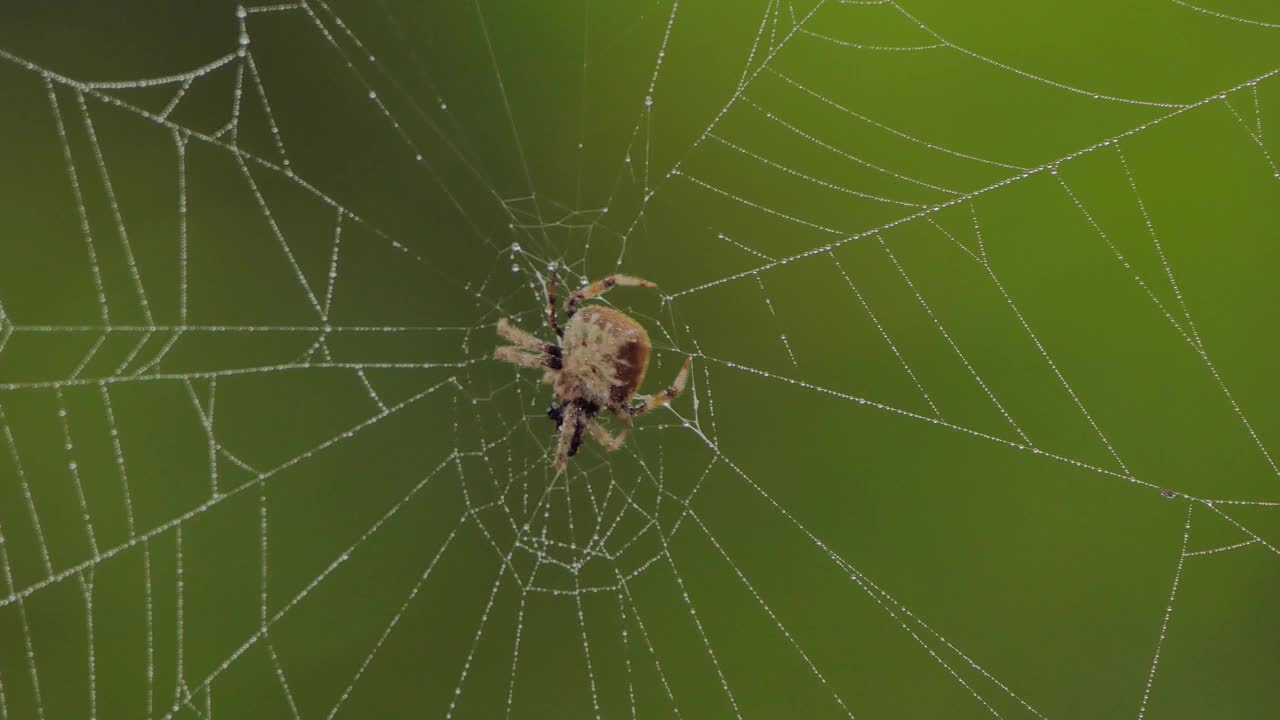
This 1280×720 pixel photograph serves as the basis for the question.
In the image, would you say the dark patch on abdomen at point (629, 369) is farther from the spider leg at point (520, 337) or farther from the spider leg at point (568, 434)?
the spider leg at point (520, 337)

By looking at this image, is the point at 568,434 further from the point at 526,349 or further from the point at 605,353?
the point at 605,353

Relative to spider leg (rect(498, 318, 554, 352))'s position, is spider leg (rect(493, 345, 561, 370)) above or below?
below

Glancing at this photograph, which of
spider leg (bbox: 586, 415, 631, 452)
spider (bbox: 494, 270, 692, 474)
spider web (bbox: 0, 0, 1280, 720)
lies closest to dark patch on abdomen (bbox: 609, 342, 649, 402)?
spider (bbox: 494, 270, 692, 474)

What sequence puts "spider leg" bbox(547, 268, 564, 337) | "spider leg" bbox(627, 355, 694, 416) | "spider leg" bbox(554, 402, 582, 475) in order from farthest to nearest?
"spider leg" bbox(554, 402, 582, 475)
"spider leg" bbox(547, 268, 564, 337)
"spider leg" bbox(627, 355, 694, 416)

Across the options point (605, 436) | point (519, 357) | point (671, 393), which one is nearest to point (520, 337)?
point (519, 357)

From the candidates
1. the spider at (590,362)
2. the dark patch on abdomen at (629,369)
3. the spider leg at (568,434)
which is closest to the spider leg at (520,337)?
the spider at (590,362)

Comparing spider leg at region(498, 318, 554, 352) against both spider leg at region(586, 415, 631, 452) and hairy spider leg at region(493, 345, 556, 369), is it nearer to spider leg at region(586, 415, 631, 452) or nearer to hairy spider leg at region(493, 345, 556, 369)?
hairy spider leg at region(493, 345, 556, 369)

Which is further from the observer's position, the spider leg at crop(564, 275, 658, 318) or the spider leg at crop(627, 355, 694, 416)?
the spider leg at crop(627, 355, 694, 416)
